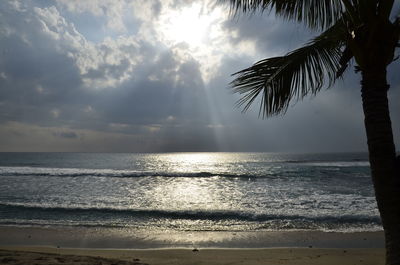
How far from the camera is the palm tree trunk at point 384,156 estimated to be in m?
3.18

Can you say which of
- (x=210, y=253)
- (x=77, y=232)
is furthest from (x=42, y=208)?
(x=210, y=253)

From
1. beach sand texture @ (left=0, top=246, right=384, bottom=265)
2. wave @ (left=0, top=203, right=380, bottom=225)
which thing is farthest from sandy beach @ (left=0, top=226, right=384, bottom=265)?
wave @ (left=0, top=203, right=380, bottom=225)

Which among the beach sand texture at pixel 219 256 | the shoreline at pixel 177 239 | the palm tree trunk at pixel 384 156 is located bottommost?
the shoreline at pixel 177 239

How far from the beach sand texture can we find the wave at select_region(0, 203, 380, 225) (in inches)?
139

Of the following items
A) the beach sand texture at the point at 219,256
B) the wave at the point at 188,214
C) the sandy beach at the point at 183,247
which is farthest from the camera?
the wave at the point at 188,214

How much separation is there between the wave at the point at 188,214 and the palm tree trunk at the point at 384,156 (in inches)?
312

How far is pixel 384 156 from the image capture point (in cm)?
320

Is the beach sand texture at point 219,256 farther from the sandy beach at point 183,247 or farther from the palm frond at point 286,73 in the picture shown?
the palm frond at point 286,73


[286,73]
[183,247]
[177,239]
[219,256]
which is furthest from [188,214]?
[286,73]

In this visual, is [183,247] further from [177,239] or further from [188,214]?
[188,214]

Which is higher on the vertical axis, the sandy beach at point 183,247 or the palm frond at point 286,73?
the palm frond at point 286,73

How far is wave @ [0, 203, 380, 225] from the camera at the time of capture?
10.9 m

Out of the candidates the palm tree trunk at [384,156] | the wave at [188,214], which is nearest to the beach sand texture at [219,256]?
the wave at [188,214]

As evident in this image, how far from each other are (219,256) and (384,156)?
4.76 m
